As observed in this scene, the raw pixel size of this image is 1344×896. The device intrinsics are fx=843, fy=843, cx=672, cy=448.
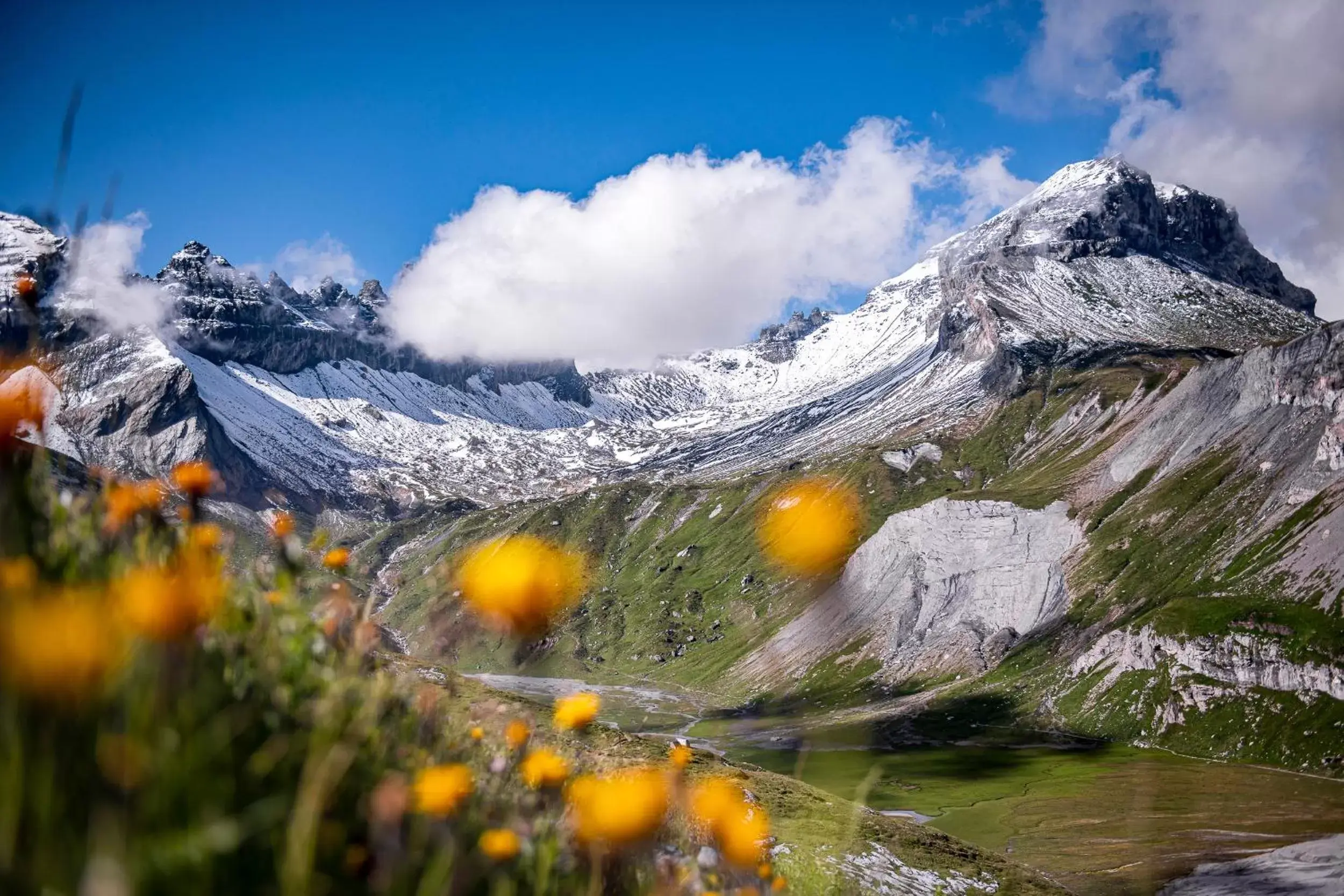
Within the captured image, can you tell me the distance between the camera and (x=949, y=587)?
178125mm

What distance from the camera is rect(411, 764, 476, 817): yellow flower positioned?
99.7 inches

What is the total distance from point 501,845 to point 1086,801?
94218mm

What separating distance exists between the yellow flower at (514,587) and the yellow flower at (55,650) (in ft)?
8.09

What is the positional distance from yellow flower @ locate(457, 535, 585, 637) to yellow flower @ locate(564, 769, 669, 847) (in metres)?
1.05

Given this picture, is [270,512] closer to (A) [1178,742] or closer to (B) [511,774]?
(B) [511,774]

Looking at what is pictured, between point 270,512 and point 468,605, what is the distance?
1.21 m

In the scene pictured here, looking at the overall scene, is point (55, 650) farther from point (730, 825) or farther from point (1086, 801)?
point (1086, 801)

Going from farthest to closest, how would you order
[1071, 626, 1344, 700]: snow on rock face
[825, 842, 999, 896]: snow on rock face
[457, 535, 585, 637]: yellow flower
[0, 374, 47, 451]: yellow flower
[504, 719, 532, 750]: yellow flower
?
[1071, 626, 1344, 700]: snow on rock face, [825, 842, 999, 896]: snow on rock face, [457, 535, 585, 637]: yellow flower, [504, 719, 532, 750]: yellow flower, [0, 374, 47, 451]: yellow flower

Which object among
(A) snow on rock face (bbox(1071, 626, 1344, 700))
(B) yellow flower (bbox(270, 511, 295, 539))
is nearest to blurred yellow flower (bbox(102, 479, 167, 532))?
(B) yellow flower (bbox(270, 511, 295, 539))

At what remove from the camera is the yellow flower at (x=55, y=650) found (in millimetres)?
1772

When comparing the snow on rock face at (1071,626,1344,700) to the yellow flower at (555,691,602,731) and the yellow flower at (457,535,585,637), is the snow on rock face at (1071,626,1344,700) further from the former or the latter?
the yellow flower at (555,691,602,731)

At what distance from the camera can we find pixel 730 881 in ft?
13.3

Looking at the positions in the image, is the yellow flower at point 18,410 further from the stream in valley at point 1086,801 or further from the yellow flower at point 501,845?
the stream in valley at point 1086,801

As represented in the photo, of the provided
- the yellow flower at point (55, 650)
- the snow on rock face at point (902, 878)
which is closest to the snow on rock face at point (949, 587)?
the snow on rock face at point (902, 878)
